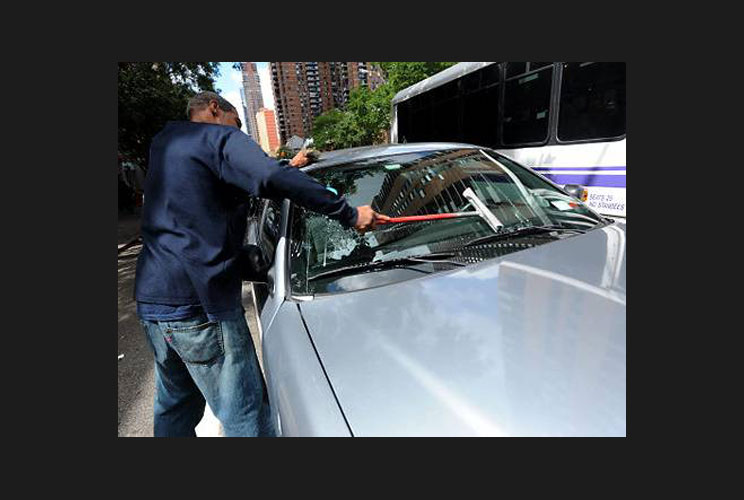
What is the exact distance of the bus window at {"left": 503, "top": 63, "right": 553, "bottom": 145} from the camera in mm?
4992

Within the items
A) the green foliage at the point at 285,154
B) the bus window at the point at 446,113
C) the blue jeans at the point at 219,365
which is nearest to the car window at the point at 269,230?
the blue jeans at the point at 219,365

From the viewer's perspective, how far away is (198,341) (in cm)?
155

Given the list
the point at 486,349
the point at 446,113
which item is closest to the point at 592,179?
the point at 446,113

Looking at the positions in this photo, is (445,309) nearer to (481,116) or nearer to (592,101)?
(592,101)

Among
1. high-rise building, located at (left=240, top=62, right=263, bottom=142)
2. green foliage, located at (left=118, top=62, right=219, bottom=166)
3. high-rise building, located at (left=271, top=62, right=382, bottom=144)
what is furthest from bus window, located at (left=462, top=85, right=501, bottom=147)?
high-rise building, located at (left=240, top=62, right=263, bottom=142)

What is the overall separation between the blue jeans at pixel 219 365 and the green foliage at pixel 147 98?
6579 millimetres

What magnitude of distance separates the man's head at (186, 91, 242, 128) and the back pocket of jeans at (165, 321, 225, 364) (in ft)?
2.92

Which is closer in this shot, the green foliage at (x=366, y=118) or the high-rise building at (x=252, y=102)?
the green foliage at (x=366, y=118)

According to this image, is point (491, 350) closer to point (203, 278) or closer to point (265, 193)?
point (265, 193)

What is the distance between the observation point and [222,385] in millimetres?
1609

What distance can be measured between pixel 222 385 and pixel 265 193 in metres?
0.86

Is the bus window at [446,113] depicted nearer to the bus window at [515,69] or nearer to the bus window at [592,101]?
the bus window at [515,69]

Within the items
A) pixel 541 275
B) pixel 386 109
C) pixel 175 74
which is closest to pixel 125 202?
pixel 175 74

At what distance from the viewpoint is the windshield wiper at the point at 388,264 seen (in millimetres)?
1735
